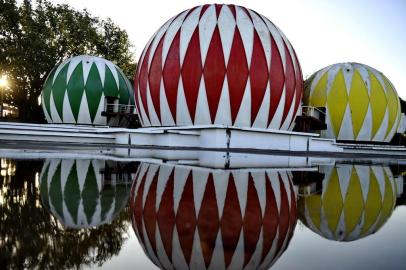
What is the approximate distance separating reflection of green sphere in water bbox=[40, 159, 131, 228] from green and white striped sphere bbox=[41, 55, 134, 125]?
1438cm

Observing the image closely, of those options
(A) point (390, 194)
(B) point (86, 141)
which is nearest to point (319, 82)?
(B) point (86, 141)

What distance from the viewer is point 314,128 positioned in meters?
16.0

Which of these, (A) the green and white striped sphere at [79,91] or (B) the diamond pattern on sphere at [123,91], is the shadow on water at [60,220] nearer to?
(A) the green and white striped sphere at [79,91]

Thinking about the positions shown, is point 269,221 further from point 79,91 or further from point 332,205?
point 79,91

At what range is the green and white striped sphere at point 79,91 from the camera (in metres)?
17.2

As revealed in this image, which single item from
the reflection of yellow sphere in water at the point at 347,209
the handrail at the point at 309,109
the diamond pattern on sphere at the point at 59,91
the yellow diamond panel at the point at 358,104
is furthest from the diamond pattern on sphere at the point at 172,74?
the reflection of yellow sphere in water at the point at 347,209

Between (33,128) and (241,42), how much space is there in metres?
7.75

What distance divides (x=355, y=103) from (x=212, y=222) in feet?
50.2

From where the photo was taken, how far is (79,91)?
17.2 m

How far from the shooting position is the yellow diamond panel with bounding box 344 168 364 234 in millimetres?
1976

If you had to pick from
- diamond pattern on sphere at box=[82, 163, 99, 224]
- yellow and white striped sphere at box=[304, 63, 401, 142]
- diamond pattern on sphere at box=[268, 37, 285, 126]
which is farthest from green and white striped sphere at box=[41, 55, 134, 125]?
diamond pattern on sphere at box=[82, 163, 99, 224]

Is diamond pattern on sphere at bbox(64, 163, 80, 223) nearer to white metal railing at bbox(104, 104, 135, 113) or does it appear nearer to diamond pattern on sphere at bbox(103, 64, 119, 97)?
white metal railing at bbox(104, 104, 135, 113)

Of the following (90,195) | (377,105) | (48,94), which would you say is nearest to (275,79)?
(377,105)

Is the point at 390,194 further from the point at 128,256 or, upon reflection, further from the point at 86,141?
the point at 86,141
